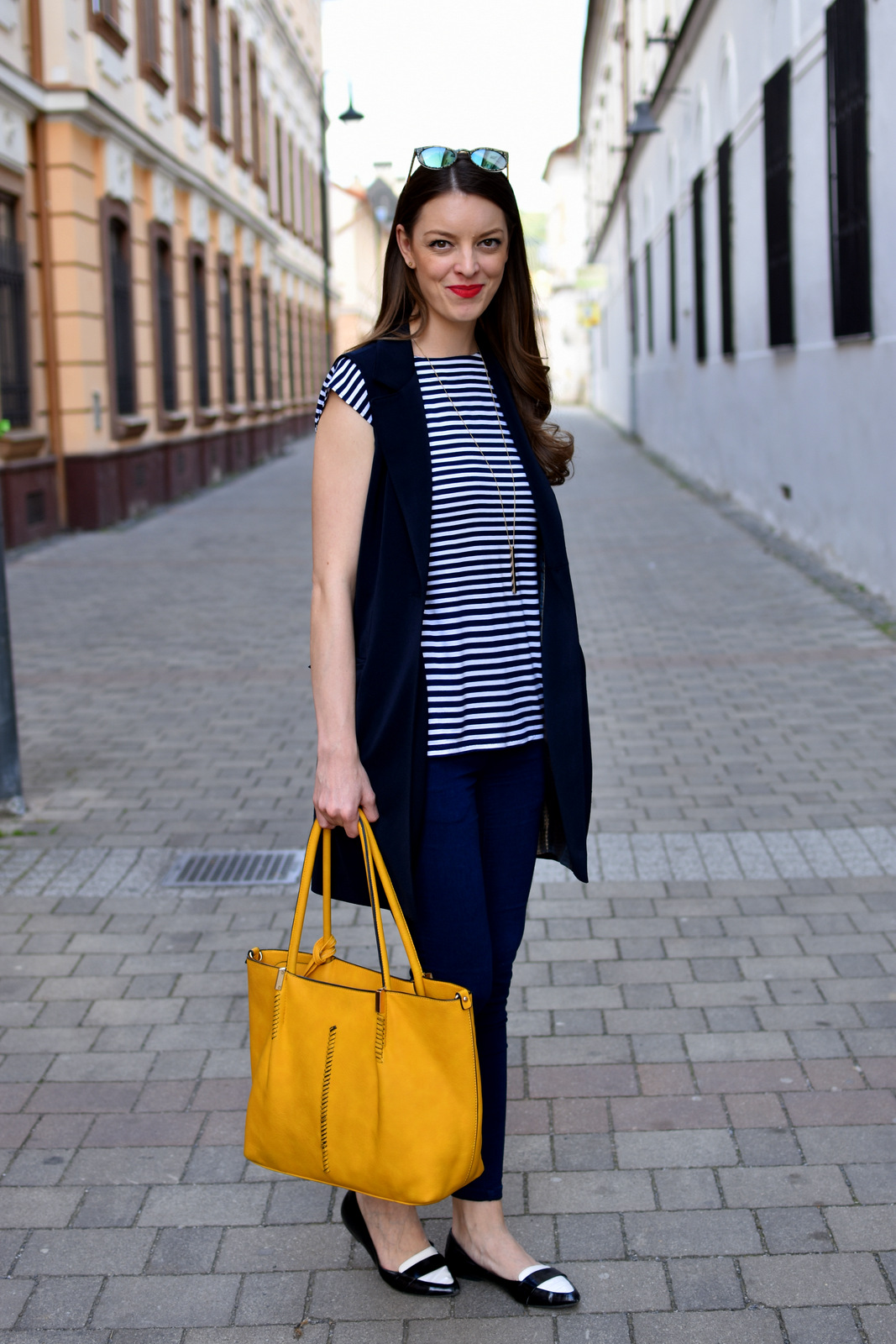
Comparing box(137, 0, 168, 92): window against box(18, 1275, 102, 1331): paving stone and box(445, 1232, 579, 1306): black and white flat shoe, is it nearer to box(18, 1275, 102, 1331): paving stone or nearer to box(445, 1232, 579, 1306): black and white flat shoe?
box(18, 1275, 102, 1331): paving stone

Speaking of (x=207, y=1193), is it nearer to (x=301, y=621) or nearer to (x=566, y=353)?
(x=301, y=621)

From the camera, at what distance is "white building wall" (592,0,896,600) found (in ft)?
32.9

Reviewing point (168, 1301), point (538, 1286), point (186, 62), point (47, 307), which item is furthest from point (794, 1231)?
point (186, 62)

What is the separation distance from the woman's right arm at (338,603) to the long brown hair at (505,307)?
22 centimetres

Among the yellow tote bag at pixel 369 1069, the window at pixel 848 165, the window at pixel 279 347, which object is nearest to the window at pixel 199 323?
the window at pixel 279 347

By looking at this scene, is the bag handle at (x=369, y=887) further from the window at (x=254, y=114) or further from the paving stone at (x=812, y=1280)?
the window at (x=254, y=114)

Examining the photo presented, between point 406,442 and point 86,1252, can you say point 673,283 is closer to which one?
point 406,442

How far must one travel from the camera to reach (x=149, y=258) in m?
18.8

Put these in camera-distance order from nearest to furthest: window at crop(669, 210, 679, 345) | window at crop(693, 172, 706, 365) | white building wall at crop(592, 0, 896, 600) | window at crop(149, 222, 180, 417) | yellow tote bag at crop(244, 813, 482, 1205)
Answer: yellow tote bag at crop(244, 813, 482, 1205)
white building wall at crop(592, 0, 896, 600)
window at crop(149, 222, 180, 417)
window at crop(693, 172, 706, 365)
window at crop(669, 210, 679, 345)

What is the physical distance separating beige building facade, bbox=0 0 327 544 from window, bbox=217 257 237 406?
0.20 feet

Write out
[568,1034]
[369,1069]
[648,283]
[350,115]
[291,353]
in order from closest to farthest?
[369,1069] < [568,1034] < [648,283] < [350,115] < [291,353]

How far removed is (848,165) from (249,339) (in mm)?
18090

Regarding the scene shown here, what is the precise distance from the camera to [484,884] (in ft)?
8.33

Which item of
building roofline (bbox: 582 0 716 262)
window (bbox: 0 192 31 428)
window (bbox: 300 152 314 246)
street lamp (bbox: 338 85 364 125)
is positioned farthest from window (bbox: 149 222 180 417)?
window (bbox: 300 152 314 246)
